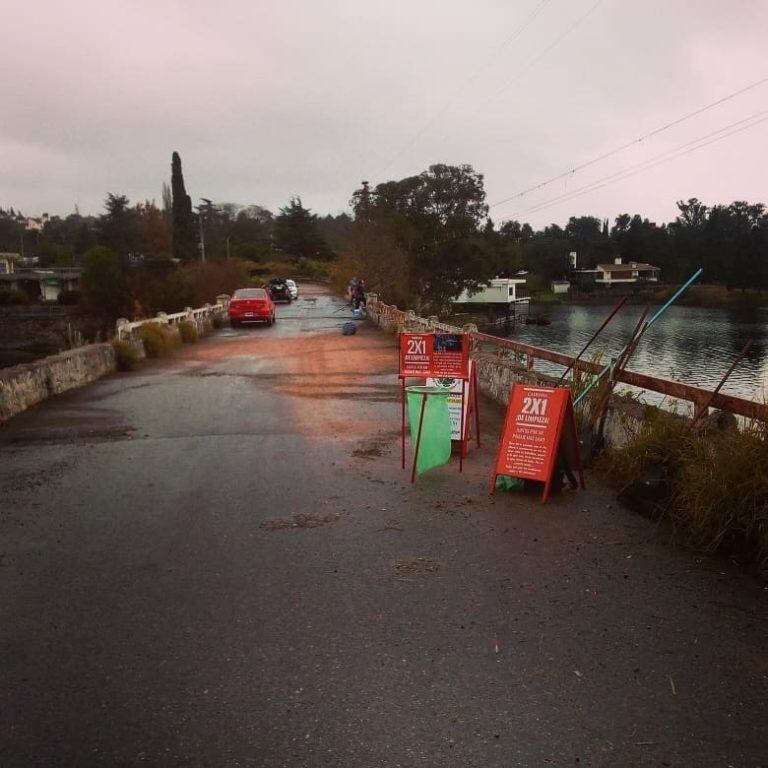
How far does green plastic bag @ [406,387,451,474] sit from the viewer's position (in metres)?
6.67

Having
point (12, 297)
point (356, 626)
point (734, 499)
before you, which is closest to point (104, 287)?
point (12, 297)

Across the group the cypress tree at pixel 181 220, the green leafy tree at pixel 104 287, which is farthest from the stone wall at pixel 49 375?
the cypress tree at pixel 181 220

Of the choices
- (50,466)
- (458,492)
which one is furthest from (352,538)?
(50,466)

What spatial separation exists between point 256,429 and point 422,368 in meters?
2.89

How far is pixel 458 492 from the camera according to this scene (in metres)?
6.11

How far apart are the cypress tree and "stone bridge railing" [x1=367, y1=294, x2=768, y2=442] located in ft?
257

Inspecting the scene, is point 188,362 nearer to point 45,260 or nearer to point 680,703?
point 680,703

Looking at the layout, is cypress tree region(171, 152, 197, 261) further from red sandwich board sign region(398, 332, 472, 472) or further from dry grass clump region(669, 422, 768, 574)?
dry grass clump region(669, 422, 768, 574)

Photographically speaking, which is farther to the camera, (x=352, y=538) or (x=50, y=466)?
(x=50, y=466)

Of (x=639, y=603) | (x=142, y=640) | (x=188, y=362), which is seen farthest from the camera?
(x=188, y=362)

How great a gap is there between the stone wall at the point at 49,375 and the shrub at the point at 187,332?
6.91 metres

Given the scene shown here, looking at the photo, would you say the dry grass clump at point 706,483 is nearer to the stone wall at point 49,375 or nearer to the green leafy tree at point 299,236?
the stone wall at point 49,375

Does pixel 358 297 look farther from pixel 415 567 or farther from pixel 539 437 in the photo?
pixel 415 567

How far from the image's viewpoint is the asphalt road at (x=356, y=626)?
2791 mm
